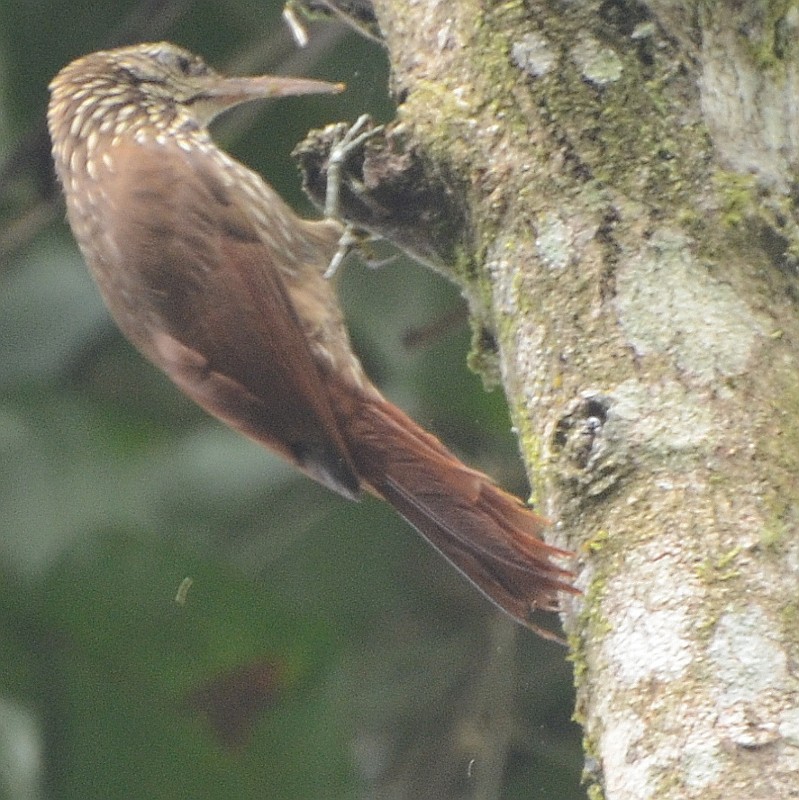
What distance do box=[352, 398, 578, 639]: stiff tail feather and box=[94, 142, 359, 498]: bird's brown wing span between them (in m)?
0.06

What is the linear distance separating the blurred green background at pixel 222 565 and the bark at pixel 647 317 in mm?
1356

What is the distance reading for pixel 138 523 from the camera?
12.3 ft

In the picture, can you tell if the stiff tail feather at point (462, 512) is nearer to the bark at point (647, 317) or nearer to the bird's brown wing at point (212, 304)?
the bird's brown wing at point (212, 304)

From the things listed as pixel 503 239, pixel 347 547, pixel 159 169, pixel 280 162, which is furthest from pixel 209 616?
pixel 503 239

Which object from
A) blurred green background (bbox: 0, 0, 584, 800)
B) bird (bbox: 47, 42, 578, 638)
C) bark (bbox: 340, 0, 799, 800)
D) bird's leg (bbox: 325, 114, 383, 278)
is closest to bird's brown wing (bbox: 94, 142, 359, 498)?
bird (bbox: 47, 42, 578, 638)

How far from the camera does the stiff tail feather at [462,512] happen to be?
86.7 inches

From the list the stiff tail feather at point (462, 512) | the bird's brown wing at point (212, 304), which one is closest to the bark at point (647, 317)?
the stiff tail feather at point (462, 512)

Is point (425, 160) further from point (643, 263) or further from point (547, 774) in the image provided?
point (547, 774)

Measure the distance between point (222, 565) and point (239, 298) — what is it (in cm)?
77

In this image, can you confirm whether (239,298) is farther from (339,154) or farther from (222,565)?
(222,565)

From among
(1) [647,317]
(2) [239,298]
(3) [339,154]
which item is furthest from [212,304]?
(1) [647,317]

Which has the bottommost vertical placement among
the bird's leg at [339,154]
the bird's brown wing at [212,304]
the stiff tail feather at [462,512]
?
the stiff tail feather at [462,512]

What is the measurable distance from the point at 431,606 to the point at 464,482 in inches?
74.1

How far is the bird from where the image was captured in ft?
8.11
